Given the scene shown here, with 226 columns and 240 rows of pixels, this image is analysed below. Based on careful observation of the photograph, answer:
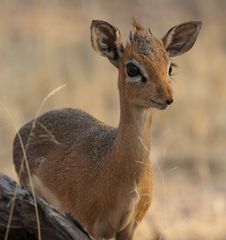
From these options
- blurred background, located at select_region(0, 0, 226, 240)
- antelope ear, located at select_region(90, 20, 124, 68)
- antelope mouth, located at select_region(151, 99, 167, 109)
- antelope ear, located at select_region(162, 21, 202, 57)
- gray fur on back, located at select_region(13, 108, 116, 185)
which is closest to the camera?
antelope mouth, located at select_region(151, 99, 167, 109)

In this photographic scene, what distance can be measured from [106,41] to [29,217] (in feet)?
6.01

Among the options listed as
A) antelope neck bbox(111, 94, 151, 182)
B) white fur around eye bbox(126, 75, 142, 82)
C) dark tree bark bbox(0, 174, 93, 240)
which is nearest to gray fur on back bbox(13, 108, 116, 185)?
antelope neck bbox(111, 94, 151, 182)

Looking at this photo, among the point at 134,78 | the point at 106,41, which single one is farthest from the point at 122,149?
the point at 106,41

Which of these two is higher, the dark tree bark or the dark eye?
the dark eye

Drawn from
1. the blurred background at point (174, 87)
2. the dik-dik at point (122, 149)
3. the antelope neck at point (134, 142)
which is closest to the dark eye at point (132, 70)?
the dik-dik at point (122, 149)

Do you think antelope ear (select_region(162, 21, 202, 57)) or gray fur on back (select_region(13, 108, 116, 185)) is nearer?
antelope ear (select_region(162, 21, 202, 57))

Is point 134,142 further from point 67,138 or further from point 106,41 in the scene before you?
point 67,138

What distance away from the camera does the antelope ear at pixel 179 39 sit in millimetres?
7094

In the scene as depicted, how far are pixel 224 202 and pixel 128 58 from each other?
393 centimetres

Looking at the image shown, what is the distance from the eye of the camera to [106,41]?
276 inches

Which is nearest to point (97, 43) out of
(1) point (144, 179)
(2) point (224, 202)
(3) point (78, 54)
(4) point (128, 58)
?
(4) point (128, 58)

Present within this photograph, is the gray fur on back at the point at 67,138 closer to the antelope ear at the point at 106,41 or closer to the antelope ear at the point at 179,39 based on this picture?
the antelope ear at the point at 106,41

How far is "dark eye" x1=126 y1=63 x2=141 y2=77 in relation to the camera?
6687 millimetres

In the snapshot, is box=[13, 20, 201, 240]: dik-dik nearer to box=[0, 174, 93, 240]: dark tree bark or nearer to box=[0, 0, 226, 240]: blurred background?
box=[0, 174, 93, 240]: dark tree bark
